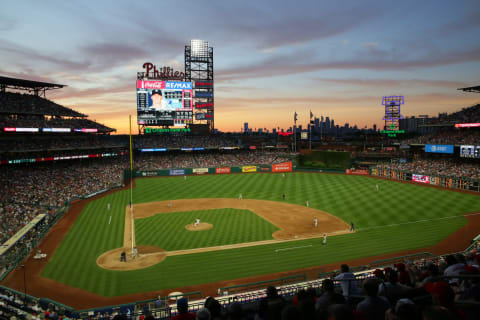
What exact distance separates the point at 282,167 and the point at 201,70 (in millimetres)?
28967

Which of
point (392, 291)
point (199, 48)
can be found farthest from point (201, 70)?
point (392, 291)

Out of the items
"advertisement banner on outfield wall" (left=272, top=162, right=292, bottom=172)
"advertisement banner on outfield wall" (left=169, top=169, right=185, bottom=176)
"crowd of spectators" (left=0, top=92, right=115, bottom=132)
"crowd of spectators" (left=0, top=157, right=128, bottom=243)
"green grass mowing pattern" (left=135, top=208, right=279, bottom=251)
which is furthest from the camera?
"advertisement banner on outfield wall" (left=272, top=162, right=292, bottom=172)

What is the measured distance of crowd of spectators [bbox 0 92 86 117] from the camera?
45.1 meters

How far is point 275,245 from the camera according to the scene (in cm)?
2395

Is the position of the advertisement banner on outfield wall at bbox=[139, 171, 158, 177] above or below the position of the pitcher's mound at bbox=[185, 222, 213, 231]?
above

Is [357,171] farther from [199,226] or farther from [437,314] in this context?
[437,314]

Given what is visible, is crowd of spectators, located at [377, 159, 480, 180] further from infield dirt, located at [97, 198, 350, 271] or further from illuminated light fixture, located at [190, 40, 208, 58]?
illuminated light fixture, located at [190, 40, 208, 58]

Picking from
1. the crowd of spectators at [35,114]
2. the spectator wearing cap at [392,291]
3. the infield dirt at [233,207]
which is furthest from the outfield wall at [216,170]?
the spectator wearing cap at [392,291]

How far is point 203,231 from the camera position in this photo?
90.3ft

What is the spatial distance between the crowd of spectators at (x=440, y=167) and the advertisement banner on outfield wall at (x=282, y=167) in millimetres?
18211

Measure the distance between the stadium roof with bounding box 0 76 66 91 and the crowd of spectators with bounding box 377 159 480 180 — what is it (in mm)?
60913

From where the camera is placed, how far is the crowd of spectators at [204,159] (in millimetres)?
64375

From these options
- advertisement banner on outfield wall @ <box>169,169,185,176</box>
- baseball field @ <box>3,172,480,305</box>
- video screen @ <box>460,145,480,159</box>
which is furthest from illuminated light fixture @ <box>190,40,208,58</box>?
video screen @ <box>460,145,480,159</box>

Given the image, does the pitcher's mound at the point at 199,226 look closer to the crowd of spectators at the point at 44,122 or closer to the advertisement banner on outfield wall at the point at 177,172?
the crowd of spectators at the point at 44,122
